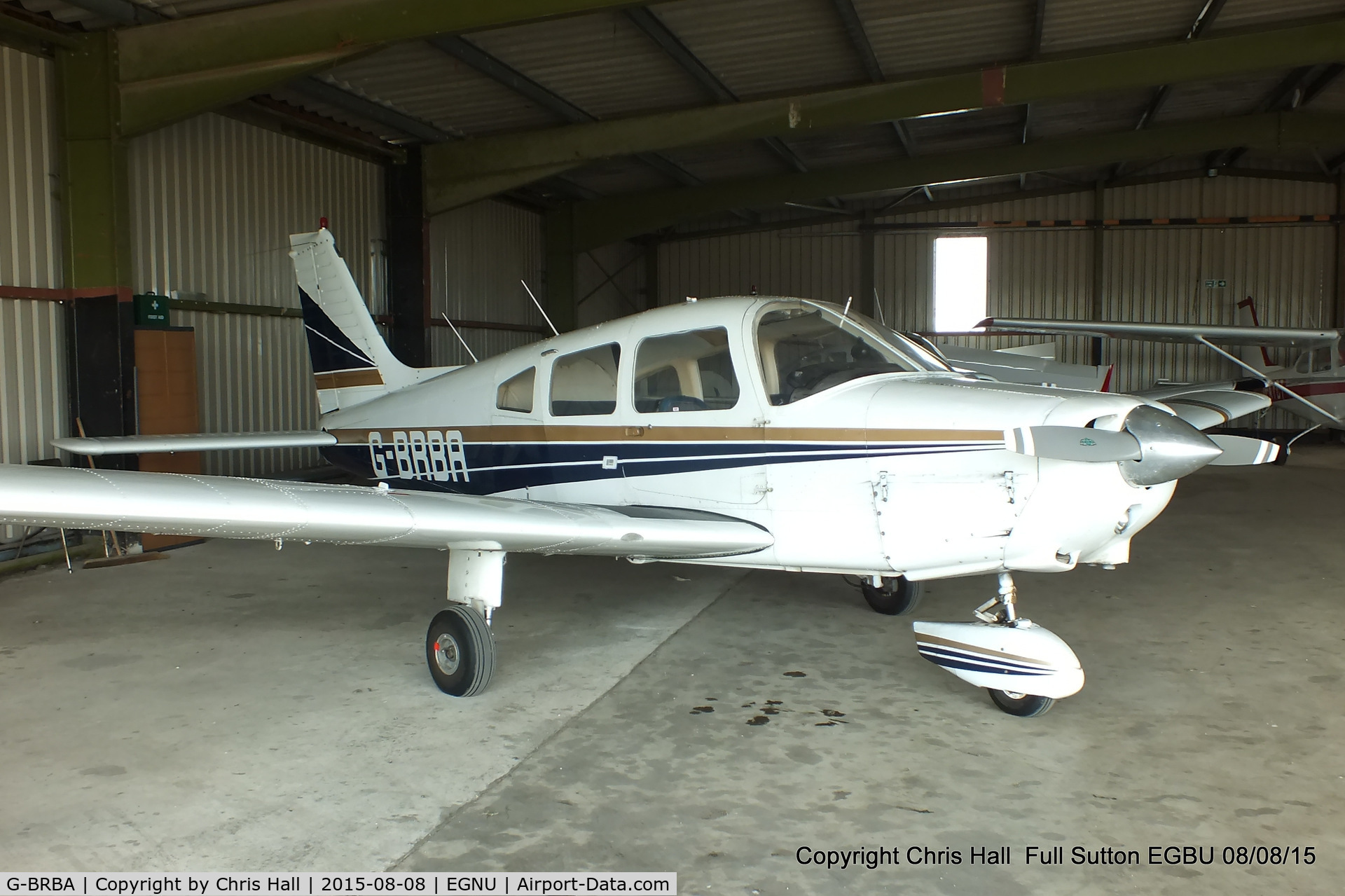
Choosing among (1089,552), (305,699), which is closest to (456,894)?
(305,699)

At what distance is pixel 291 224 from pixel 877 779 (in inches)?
363

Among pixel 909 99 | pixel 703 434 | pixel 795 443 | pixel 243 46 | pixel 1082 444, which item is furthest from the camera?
pixel 909 99

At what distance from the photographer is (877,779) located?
131 inches

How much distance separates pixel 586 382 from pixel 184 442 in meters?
2.75

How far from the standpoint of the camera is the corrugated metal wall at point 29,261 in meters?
7.12

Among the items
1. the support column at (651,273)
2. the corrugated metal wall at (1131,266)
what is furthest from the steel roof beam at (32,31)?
the corrugated metal wall at (1131,266)

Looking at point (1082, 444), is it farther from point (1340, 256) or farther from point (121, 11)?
point (1340, 256)

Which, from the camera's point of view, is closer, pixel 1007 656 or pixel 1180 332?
pixel 1007 656

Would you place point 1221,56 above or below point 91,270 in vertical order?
above

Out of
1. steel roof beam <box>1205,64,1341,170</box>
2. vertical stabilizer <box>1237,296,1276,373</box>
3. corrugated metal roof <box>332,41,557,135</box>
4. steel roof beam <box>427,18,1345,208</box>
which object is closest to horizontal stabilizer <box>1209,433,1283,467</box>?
corrugated metal roof <box>332,41,557,135</box>

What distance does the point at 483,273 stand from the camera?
14195 millimetres

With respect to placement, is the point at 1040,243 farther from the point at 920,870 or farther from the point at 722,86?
the point at 920,870

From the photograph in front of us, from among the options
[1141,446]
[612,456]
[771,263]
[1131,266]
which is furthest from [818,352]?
[1131,266]

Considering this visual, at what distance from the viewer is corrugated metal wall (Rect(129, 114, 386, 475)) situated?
867cm
